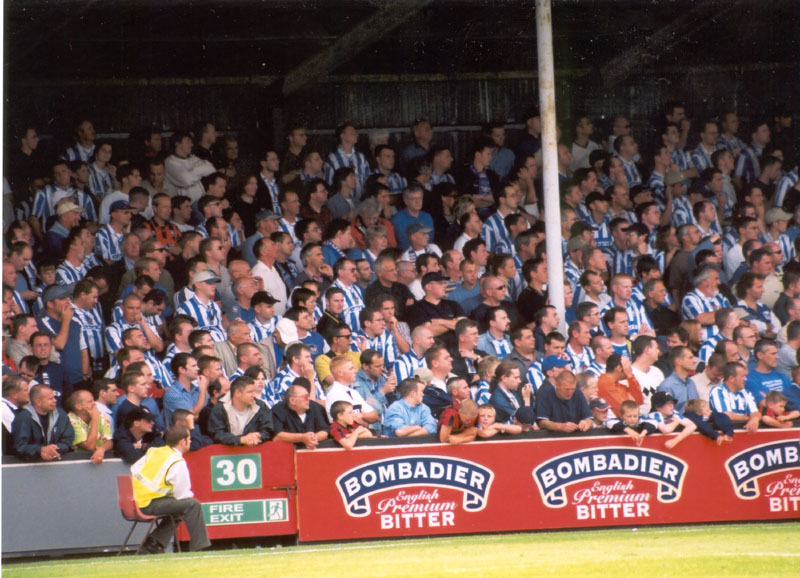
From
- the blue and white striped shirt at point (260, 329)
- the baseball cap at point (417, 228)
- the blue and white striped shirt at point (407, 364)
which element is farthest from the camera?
the baseball cap at point (417, 228)

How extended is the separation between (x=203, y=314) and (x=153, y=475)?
251 centimetres

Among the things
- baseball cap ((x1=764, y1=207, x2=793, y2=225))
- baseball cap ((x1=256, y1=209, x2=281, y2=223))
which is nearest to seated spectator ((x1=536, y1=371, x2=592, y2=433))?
baseball cap ((x1=256, y1=209, x2=281, y2=223))

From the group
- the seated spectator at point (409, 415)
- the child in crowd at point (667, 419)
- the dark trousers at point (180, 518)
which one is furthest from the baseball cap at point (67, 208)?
the child in crowd at point (667, 419)

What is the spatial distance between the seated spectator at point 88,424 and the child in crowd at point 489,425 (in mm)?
3246

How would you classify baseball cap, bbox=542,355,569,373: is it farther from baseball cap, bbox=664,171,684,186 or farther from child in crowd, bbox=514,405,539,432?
baseball cap, bbox=664,171,684,186

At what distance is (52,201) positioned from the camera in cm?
1412

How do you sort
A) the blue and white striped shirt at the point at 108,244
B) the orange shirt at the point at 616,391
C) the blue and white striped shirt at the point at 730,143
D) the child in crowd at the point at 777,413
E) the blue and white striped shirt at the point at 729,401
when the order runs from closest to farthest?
the child in crowd at the point at 777,413 < the orange shirt at the point at 616,391 < the blue and white striped shirt at the point at 729,401 < the blue and white striped shirt at the point at 108,244 < the blue and white striped shirt at the point at 730,143

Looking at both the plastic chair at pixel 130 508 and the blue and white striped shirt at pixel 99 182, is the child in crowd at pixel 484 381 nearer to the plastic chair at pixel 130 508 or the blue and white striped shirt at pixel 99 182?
the plastic chair at pixel 130 508

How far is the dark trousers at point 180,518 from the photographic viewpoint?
1027 cm

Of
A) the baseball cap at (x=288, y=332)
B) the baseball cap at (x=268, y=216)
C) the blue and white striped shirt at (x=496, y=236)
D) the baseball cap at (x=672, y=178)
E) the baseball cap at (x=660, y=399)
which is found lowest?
the baseball cap at (x=660, y=399)

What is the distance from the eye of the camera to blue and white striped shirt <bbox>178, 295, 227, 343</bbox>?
12367 mm

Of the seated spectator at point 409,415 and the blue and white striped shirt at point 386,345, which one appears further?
the blue and white striped shirt at point 386,345

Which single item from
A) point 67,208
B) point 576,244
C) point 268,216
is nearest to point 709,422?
point 576,244

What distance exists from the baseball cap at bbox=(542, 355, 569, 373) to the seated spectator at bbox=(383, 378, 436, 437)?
1395 millimetres
